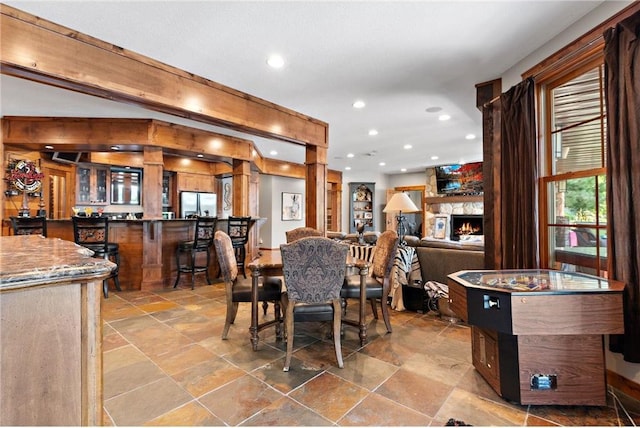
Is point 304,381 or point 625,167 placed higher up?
point 625,167

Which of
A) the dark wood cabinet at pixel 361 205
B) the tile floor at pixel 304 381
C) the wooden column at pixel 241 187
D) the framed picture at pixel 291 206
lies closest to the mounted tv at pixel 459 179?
the dark wood cabinet at pixel 361 205

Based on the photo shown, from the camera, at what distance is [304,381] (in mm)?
2115

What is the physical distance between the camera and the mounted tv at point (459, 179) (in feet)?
27.2

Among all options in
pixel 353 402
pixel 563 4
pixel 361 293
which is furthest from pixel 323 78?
pixel 353 402

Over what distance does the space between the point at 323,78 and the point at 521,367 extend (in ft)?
9.72

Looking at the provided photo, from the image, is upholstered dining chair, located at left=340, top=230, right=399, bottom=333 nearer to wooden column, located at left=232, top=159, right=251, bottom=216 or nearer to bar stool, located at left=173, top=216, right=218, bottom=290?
bar stool, located at left=173, top=216, right=218, bottom=290

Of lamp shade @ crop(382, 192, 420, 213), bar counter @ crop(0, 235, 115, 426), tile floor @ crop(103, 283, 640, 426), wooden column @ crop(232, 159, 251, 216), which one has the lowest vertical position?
tile floor @ crop(103, 283, 640, 426)

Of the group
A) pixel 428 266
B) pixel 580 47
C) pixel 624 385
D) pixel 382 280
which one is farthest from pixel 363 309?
pixel 580 47

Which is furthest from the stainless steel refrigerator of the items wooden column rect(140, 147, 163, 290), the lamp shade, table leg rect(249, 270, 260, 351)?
table leg rect(249, 270, 260, 351)

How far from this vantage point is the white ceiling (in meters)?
2.11

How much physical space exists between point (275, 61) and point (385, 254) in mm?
2134

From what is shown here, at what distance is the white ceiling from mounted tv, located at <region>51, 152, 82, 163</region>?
211cm

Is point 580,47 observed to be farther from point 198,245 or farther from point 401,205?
point 198,245

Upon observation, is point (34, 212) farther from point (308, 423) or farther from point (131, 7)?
point (308, 423)
